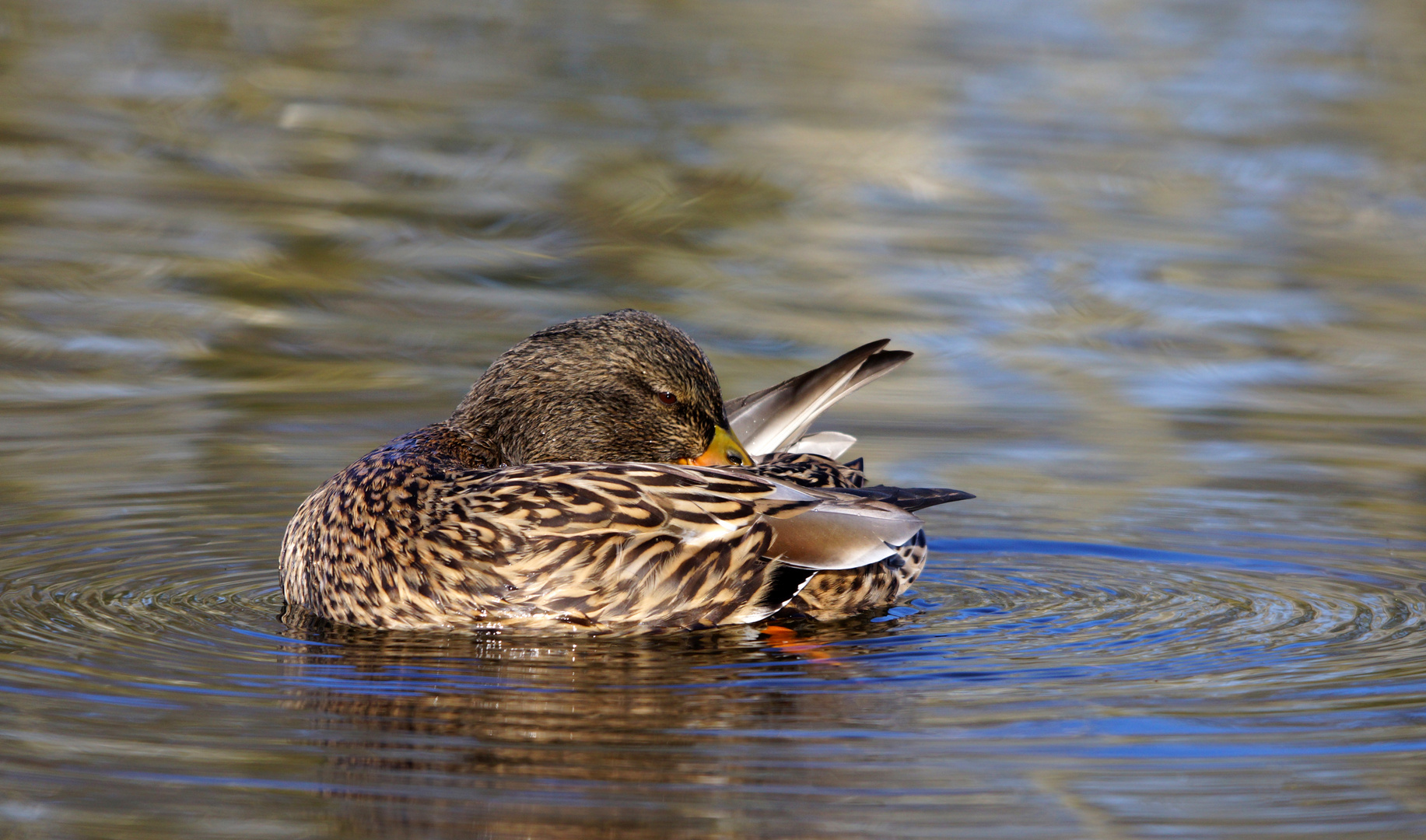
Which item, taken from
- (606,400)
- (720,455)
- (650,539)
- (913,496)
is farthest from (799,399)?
(650,539)

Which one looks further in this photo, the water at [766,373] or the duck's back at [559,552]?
the duck's back at [559,552]

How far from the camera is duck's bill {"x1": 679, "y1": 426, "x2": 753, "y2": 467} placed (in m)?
6.95

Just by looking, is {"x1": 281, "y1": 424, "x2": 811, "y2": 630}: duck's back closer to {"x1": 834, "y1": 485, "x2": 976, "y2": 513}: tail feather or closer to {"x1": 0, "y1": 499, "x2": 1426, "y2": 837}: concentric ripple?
{"x1": 0, "y1": 499, "x2": 1426, "y2": 837}: concentric ripple

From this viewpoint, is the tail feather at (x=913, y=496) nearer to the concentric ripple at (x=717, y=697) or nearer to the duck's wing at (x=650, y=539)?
the duck's wing at (x=650, y=539)

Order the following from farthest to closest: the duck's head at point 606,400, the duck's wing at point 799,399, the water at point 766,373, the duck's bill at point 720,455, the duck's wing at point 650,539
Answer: the duck's wing at point 799,399 < the duck's bill at point 720,455 < the duck's head at point 606,400 < the duck's wing at point 650,539 < the water at point 766,373

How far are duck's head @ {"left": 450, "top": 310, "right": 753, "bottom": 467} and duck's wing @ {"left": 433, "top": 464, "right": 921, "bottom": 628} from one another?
0.62 metres

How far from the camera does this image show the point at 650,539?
6066 millimetres

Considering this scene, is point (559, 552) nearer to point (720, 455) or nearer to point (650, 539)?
point (650, 539)

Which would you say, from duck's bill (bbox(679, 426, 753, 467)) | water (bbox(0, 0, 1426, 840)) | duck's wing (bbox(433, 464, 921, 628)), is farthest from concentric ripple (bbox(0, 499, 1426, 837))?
duck's bill (bbox(679, 426, 753, 467))

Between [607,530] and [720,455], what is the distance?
1010mm

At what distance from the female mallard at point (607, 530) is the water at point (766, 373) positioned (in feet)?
0.45

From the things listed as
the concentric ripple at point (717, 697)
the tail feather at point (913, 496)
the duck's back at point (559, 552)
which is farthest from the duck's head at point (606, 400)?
the concentric ripple at point (717, 697)

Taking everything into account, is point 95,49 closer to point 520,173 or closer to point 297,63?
point 297,63

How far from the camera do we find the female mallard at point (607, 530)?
604 centimetres
